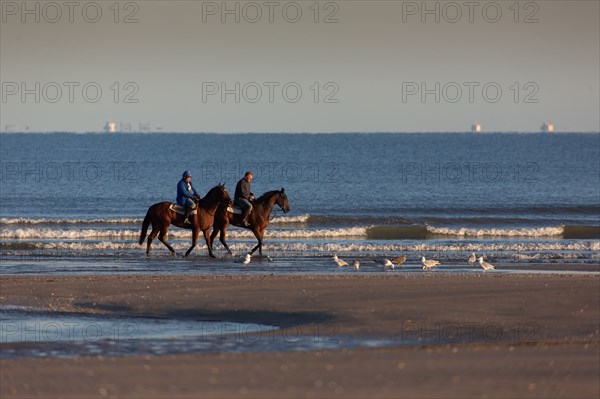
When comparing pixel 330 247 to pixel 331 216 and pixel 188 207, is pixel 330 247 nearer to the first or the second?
pixel 188 207

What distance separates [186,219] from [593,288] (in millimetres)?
10306

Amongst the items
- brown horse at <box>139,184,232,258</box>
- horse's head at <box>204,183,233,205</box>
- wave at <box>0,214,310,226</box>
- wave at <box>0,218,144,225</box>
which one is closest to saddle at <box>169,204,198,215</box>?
brown horse at <box>139,184,232,258</box>

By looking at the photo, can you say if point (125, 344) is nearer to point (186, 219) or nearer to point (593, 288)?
point (593, 288)

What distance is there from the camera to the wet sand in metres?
10.5

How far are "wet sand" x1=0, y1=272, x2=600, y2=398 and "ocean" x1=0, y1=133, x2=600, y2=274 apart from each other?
3.81 metres

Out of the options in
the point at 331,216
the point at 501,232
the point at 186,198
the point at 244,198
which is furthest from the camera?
the point at 331,216

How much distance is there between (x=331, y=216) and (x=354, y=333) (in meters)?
24.7

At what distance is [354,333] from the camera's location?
44.1 ft

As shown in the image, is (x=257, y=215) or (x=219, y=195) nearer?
(x=219, y=195)

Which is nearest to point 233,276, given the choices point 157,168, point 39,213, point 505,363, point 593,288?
point 593,288

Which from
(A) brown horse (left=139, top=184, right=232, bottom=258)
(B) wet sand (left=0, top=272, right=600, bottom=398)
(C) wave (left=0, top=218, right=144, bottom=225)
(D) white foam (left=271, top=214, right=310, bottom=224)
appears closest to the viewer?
(B) wet sand (left=0, top=272, right=600, bottom=398)

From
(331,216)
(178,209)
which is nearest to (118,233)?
(178,209)

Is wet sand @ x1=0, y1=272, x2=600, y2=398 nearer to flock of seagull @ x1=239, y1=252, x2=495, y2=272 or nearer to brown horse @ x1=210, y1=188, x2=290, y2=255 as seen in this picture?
flock of seagull @ x1=239, y1=252, x2=495, y2=272

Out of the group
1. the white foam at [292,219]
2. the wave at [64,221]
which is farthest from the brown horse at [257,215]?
the wave at [64,221]
